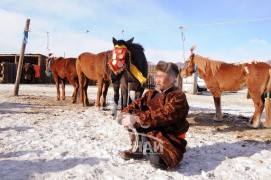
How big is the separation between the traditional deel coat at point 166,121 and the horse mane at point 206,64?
395cm

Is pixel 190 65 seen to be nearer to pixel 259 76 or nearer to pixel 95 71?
pixel 259 76

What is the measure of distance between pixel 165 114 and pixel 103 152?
1.28 meters

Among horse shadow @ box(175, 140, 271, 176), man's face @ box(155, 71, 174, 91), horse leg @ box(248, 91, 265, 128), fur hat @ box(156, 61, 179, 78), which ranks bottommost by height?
horse shadow @ box(175, 140, 271, 176)

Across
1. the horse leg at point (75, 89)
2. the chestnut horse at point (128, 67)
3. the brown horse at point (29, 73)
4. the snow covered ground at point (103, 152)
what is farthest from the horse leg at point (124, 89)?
the brown horse at point (29, 73)

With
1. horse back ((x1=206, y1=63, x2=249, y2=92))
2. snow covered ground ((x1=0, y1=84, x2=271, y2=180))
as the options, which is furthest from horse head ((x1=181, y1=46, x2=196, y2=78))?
snow covered ground ((x1=0, y1=84, x2=271, y2=180))

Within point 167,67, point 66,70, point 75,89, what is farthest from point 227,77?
point 66,70

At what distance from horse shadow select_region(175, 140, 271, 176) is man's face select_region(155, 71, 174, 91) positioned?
1109mm

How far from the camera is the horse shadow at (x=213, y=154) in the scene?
145 inches

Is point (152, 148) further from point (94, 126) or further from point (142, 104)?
point (94, 126)

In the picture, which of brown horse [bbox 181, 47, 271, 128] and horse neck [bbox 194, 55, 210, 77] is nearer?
brown horse [bbox 181, 47, 271, 128]

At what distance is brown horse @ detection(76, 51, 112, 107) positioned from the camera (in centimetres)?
→ 836

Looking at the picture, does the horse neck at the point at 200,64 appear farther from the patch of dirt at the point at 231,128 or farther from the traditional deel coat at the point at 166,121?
the traditional deel coat at the point at 166,121

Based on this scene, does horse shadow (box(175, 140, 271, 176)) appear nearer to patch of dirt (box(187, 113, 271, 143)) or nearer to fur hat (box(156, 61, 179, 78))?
patch of dirt (box(187, 113, 271, 143))

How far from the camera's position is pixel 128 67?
6.61 metres
